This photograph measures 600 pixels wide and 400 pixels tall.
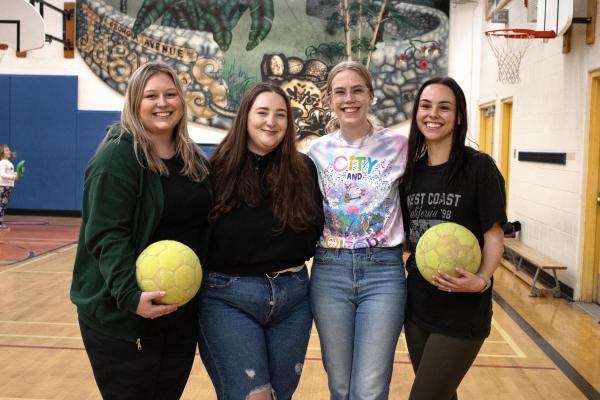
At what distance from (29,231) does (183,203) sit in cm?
1056

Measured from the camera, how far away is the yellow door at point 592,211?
6.70 meters

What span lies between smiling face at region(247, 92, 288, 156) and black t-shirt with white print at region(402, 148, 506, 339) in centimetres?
57

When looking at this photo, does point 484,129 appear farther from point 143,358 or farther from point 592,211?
point 143,358

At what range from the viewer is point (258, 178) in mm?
2580

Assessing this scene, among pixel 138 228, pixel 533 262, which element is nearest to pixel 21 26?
pixel 533 262

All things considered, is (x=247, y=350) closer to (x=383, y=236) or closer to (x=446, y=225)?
(x=383, y=236)

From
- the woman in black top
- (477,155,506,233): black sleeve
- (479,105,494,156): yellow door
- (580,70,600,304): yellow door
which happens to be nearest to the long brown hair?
the woman in black top

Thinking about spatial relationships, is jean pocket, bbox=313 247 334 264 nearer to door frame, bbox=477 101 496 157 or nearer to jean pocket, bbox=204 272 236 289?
jean pocket, bbox=204 272 236 289

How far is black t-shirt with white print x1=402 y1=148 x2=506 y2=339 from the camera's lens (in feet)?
8.23

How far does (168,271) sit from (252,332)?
0.45 metres

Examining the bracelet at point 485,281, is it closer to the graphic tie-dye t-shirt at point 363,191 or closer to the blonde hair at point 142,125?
the graphic tie-dye t-shirt at point 363,191

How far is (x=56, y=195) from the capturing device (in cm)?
1413

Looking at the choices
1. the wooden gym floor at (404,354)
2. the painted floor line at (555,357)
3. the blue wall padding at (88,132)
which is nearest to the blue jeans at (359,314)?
the wooden gym floor at (404,354)

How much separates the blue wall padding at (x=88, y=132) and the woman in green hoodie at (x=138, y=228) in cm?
1186
